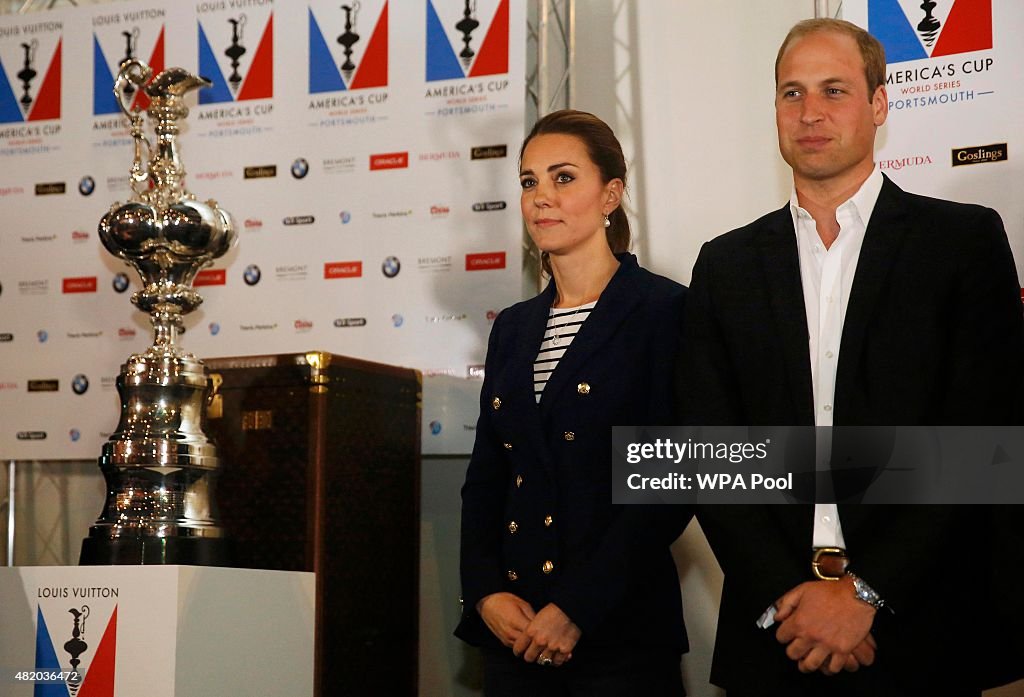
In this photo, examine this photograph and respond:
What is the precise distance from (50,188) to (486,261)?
5.94 ft

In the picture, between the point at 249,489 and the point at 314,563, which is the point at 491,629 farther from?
the point at 249,489

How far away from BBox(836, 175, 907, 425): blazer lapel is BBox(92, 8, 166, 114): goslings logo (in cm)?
314

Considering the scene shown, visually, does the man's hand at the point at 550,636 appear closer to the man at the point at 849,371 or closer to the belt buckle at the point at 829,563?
the man at the point at 849,371

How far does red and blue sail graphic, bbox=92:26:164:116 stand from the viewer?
4.71m

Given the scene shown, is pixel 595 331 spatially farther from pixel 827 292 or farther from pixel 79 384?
pixel 79 384

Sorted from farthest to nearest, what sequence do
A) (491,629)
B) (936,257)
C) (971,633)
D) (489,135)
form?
(489,135)
(491,629)
(936,257)
(971,633)

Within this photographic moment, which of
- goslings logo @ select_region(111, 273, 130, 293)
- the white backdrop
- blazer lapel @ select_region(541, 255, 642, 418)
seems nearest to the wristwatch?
blazer lapel @ select_region(541, 255, 642, 418)

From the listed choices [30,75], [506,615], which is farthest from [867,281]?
[30,75]

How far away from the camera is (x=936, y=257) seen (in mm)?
2348

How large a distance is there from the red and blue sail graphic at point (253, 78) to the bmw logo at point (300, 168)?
0.29m

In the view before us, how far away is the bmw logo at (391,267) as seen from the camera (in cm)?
424

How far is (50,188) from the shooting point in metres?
4.77

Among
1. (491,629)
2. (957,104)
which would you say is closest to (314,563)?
(491,629)

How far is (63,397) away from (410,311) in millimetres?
1389
